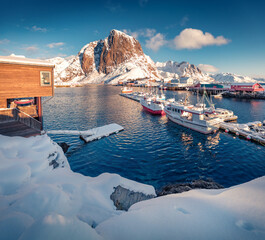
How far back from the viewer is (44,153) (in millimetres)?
11961

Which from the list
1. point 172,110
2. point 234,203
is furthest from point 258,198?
point 172,110

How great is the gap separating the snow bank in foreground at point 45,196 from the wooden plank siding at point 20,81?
6.37 meters

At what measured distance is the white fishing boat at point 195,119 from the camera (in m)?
27.4

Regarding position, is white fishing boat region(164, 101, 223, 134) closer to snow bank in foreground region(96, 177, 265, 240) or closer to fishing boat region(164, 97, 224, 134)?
fishing boat region(164, 97, 224, 134)

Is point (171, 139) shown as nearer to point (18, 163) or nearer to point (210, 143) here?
point (210, 143)

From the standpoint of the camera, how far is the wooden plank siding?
15.5 metres

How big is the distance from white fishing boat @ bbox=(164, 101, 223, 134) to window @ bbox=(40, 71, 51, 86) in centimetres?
2567

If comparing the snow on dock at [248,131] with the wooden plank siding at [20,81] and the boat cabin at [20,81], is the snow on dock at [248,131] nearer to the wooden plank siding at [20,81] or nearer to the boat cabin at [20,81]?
the boat cabin at [20,81]

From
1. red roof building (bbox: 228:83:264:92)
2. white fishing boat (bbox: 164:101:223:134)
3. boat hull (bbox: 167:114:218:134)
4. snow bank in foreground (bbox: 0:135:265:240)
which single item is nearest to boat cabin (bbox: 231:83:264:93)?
red roof building (bbox: 228:83:264:92)

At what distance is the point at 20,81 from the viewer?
16.2 meters

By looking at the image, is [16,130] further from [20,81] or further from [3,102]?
[20,81]

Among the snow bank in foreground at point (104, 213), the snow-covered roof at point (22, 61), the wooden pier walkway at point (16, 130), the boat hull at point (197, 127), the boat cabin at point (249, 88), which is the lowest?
the boat hull at point (197, 127)

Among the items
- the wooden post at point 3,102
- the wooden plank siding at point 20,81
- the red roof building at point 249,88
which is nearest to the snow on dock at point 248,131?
the wooden plank siding at point 20,81

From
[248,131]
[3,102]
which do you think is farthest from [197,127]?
[3,102]
